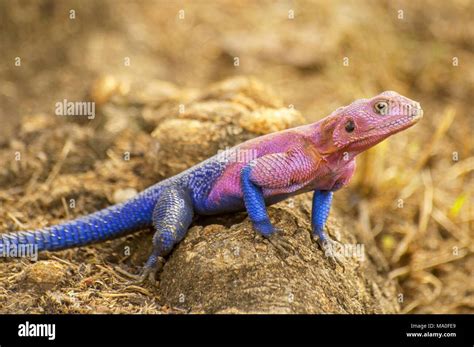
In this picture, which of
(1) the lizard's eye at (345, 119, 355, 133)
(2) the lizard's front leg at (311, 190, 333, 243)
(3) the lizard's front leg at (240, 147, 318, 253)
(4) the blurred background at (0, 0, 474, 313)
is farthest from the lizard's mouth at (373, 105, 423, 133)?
(4) the blurred background at (0, 0, 474, 313)

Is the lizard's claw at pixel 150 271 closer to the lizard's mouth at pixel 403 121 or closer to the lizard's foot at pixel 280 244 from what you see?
the lizard's foot at pixel 280 244

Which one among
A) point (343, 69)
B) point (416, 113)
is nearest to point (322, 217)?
point (416, 113)

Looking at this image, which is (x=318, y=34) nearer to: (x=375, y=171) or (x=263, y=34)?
(x=263, y=34)

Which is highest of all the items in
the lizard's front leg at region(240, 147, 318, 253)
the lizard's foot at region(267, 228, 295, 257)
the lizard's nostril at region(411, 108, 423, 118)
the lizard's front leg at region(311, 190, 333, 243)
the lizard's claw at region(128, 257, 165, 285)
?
the lizard's nostril at region(411, 108, 423, 118)

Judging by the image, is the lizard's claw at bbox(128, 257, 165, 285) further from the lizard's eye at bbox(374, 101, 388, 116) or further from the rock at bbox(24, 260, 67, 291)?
the lizard's eye at bbox(374, 101, 388, 116)

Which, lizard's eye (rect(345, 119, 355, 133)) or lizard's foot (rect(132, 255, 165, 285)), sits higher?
lizard's eye (rect(345, 119, 355, 133))

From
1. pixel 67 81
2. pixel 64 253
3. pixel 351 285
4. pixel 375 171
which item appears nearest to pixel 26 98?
pixel 67 81

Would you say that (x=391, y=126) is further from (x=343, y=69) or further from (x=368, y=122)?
(x=343, y=69)
